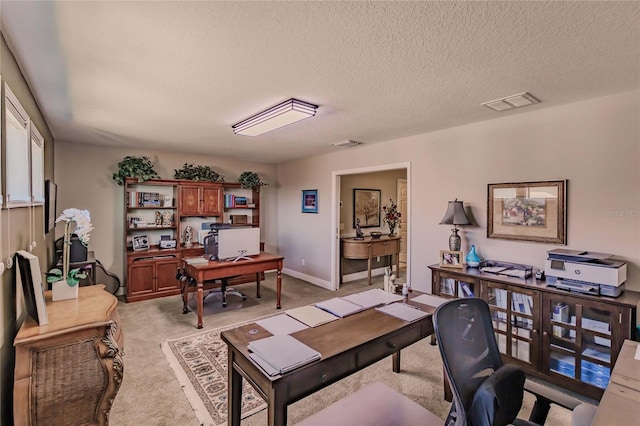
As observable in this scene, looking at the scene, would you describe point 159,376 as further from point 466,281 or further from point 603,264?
point 603,264

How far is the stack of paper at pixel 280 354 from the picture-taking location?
1.37 m

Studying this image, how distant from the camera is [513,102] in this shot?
2.64 meters

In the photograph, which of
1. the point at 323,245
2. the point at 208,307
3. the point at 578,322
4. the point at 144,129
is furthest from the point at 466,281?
the point at 144,129

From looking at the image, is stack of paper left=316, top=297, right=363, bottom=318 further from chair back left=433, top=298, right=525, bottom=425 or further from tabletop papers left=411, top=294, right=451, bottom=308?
chair back left=433, top=298, right=525, bottom=425

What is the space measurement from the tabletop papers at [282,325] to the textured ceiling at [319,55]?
1637 millimetres

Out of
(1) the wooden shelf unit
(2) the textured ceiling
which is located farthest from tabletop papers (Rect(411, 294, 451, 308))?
(1) the wooden shelf unit

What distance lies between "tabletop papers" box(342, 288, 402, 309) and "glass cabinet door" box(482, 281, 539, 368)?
1062 millimetres

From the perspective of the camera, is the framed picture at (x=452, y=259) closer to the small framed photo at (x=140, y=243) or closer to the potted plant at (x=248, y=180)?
the potted plant at (x=248, y=180)

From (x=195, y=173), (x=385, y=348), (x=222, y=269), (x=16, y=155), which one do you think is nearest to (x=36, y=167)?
(x=16, y=155)

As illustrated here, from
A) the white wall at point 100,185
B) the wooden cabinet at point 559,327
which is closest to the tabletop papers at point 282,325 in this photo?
the wooden cabinet at point 559,327

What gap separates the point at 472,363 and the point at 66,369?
6.91ft

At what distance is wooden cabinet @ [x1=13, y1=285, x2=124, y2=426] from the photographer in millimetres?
1587

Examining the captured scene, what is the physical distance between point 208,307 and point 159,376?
177 centimetres

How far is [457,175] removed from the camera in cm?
354
